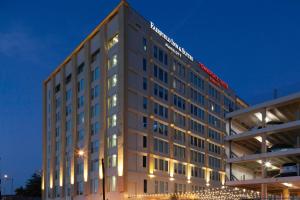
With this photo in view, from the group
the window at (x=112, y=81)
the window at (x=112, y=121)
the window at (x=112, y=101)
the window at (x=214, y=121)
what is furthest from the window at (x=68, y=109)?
the window at (x=214, y=121)

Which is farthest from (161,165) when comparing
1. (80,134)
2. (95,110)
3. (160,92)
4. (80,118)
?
(80,118)

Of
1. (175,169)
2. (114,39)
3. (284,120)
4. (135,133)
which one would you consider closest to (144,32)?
(114,39)

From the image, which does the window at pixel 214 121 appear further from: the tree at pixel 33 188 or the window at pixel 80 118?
the tree at pixel 33 188

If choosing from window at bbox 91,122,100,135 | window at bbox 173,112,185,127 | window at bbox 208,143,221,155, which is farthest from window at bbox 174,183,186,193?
window at bbox 208,143,221,155

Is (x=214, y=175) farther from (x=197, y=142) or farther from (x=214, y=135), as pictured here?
(x=197, y=142)

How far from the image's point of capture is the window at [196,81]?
101250 mm

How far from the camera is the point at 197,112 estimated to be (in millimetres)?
102375

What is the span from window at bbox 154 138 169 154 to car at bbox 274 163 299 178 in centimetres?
3629

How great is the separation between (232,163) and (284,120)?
7561 mm

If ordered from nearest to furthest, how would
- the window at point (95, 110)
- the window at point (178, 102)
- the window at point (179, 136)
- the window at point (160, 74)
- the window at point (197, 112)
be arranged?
the window at point (95, 110) < the window at point (160, 74) < the window at point (179, 136) < the window at point (178, 102) < the window at point (197, 112)

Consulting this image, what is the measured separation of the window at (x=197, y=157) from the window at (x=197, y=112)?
301 inches

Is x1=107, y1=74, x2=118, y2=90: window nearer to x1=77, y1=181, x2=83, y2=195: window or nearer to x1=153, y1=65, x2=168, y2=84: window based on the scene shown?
x1=153, y1=65, x2=168, y2=84: window

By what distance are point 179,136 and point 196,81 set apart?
48.9 ft

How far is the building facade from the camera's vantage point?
79.2m
